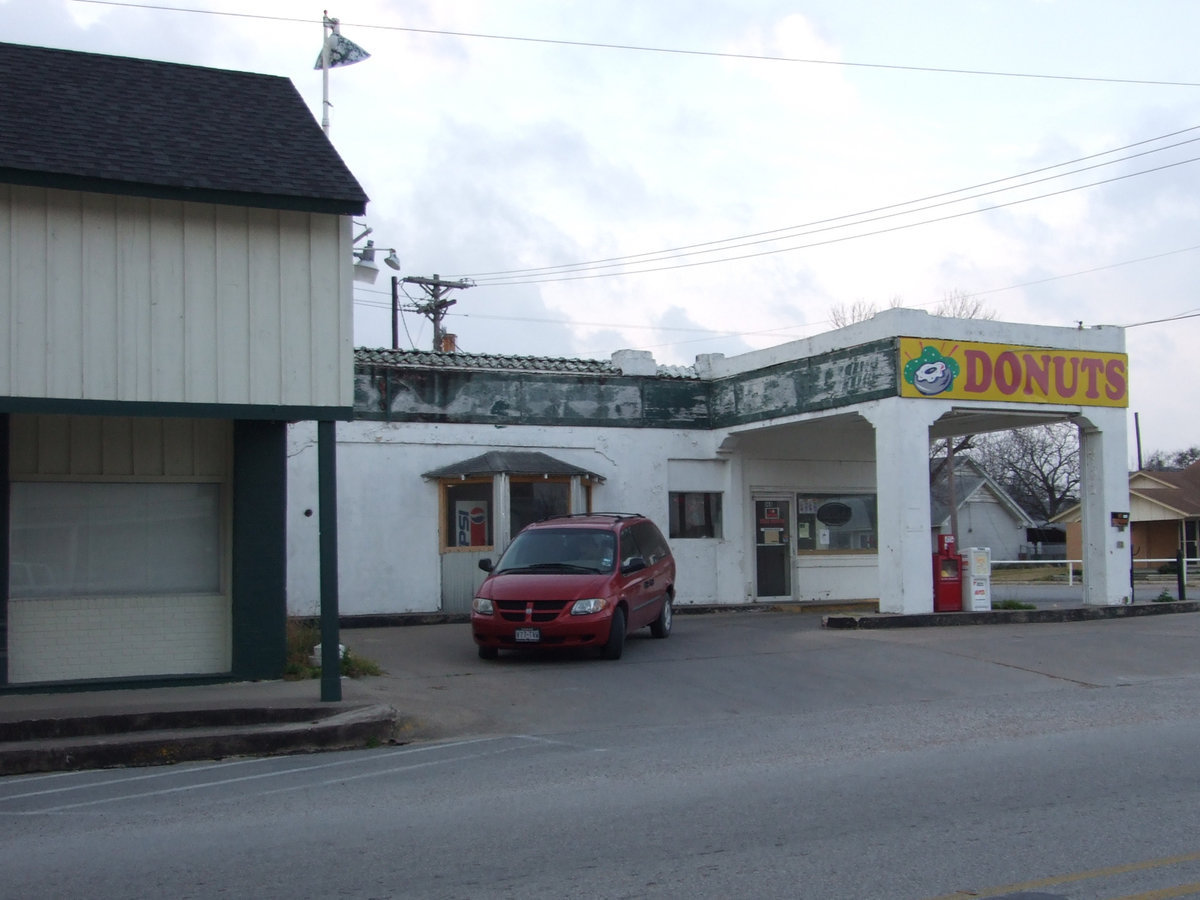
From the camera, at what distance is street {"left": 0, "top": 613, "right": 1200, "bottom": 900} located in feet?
19.6

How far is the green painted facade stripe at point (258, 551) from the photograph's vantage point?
12766 mm

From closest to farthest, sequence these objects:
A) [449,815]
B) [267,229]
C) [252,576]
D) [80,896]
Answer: [80,896]
[449,815]
[267,229]
[252,576]

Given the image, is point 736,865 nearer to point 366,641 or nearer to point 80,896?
point 80,896

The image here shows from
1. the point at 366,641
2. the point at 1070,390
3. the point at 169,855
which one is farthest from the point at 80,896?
the point at 1070,390

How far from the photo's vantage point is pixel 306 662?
44.2 feet

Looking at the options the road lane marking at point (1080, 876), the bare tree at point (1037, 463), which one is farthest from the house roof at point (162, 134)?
the bare tree at point (1037, 463)

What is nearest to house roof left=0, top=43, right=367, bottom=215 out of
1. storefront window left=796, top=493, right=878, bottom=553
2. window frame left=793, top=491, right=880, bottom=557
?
window frame left=793, top=491, right=880, bottom=557

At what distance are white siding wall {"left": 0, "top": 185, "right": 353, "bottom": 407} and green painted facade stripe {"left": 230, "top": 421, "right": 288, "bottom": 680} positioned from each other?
6.80ft

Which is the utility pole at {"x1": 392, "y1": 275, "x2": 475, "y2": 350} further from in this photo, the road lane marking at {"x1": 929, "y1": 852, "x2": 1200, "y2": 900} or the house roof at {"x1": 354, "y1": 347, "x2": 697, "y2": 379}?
the road lane marking at {"x1": 929, "y1": 852, "x2": 1200, "y2": 900}

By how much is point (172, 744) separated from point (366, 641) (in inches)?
289

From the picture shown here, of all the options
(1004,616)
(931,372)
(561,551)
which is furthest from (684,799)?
(1004,616)

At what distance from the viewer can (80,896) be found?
5742 millimetres

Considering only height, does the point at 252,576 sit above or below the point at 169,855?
above

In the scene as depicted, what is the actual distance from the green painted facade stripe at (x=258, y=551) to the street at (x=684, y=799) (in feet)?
4.81
